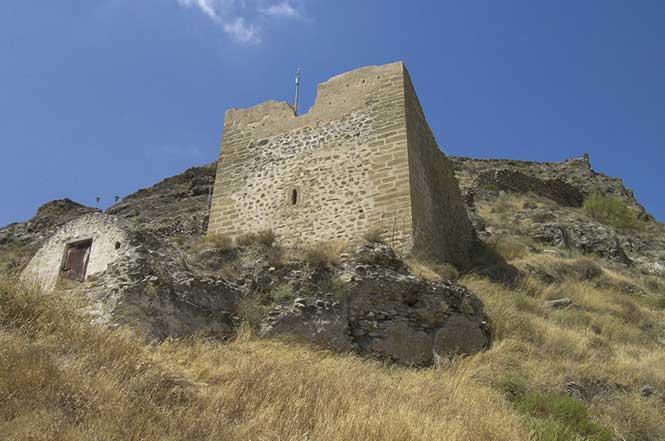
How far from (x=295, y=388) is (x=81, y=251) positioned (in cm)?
469

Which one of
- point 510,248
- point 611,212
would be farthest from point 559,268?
point 611,212

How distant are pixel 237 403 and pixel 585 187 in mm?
29983

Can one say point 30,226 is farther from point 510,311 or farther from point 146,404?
point 146,404

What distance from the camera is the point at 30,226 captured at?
80.0 feet

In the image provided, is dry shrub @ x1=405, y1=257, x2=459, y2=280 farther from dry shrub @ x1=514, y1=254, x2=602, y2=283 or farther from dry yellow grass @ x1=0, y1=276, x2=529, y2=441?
dry shrub @ x1=514, y1=254, x2=602, y2=283

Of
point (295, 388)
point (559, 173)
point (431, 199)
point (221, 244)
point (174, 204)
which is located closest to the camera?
point (295, 388)

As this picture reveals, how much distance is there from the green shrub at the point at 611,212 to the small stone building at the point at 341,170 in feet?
45.7

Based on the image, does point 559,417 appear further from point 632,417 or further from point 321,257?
point 321,257

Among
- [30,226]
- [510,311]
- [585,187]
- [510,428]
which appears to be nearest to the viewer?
[510,428]

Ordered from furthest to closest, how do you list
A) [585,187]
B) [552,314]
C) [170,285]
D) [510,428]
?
1. [585,187]
2. [552,314]
3. [170,285]
4. [510,428]

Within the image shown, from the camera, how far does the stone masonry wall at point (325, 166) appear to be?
11.8 m

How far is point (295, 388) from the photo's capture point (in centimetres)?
557

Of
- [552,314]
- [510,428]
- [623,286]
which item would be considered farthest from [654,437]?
[623,286]

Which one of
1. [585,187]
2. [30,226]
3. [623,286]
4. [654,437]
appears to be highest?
[585,187]
